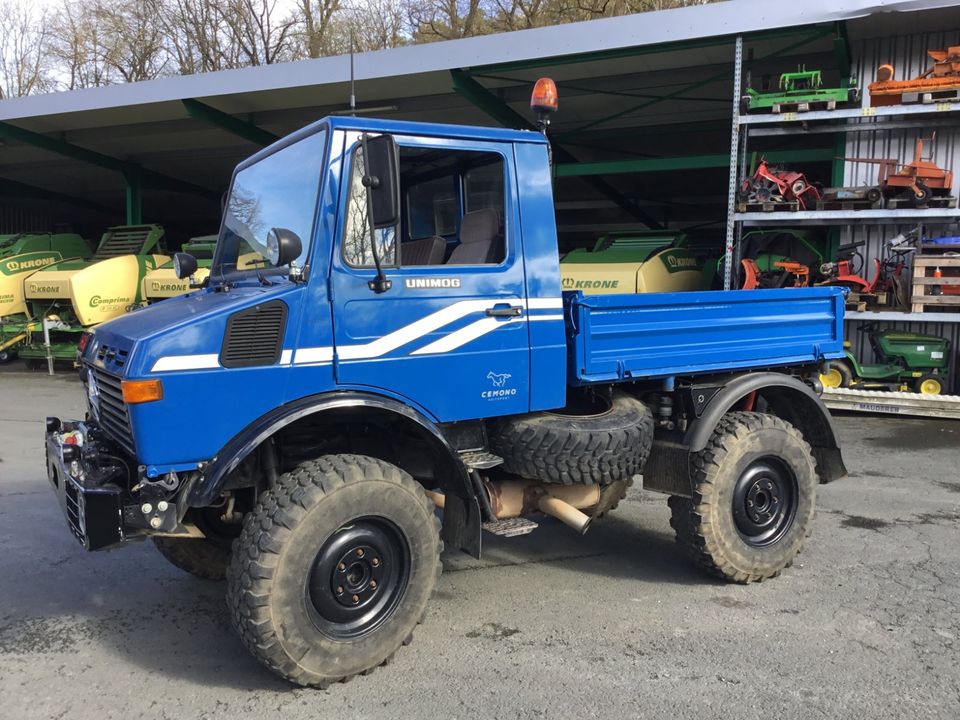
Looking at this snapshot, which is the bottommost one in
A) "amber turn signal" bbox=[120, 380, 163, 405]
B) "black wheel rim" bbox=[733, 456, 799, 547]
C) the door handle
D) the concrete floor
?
the concrete floor

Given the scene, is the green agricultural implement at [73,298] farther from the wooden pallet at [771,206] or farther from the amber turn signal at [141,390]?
the amber turn signal at [141,390]

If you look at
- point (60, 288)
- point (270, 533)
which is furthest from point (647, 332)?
point (60, 288)

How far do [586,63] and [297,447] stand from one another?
9375 millimetres

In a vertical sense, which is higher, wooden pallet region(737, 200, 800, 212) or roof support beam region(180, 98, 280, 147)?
roof support beam region(180, 98, 280, 147)

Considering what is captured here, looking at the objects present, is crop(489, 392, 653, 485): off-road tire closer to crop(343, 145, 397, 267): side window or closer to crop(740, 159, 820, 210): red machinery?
crop(343, 145, 397, 267): side window

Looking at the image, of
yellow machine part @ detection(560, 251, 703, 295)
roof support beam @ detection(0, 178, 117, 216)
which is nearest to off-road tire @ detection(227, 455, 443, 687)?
yellow machine part @ detection(560, 251, 703, 295)

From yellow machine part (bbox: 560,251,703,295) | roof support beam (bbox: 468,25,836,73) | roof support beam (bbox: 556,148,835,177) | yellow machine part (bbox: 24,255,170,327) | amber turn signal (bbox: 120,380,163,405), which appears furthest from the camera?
Answer: yellow machine part (bbox: 24,255,170,327)

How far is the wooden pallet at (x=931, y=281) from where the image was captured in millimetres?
9039

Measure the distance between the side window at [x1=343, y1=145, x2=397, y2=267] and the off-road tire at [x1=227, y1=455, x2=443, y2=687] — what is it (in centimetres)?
87

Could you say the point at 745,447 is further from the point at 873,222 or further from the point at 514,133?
the point at 873,222

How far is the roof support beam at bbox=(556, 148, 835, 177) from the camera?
1099cm

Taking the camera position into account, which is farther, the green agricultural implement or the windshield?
the green agricultural implement

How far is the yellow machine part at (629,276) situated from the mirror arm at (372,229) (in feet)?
23.7

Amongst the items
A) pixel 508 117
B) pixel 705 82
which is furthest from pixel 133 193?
pixel 705 82
